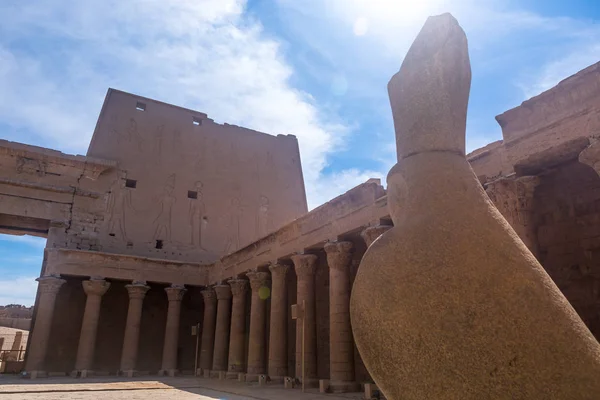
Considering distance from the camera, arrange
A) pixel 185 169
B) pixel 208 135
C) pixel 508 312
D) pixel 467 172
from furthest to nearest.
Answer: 1. pixel 208 135
2. pixel 185 169
3. pixel 467 172
4. pixel 508 312

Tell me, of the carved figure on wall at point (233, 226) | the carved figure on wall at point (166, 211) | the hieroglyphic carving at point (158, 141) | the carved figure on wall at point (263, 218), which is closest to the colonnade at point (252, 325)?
the carved figure on wall at point (166, 211)

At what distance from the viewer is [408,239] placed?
2.71m

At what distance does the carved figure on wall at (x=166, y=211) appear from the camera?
2297 centimetres

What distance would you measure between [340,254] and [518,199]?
4957 mm

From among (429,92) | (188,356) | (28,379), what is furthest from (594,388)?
(188,356)

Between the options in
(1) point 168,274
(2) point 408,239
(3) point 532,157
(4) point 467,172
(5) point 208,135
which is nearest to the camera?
(2) point 408,239

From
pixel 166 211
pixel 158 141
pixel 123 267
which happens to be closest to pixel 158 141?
pixel 158 141

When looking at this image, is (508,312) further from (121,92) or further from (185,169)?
(121,92)

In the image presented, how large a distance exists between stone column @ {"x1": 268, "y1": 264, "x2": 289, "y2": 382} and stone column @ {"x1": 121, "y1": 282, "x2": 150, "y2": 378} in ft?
24.0

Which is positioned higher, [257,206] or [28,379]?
[257,206]

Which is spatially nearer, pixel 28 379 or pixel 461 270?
pixel 461 270

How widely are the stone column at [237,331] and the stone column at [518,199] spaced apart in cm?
1140

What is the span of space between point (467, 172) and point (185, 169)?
75.9ft

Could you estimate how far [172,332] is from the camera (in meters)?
19.6
